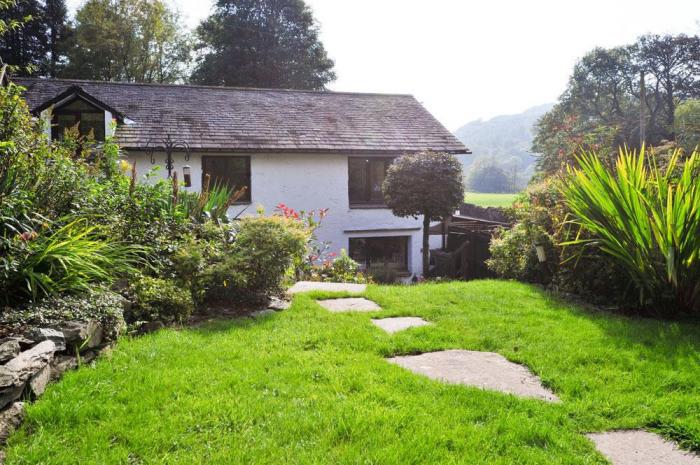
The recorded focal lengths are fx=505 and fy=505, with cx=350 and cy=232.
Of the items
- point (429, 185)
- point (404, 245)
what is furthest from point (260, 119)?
point (429, 185)

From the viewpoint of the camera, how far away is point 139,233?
5.56 m

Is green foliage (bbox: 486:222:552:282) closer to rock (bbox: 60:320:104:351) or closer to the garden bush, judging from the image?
the garden bush

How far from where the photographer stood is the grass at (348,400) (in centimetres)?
259

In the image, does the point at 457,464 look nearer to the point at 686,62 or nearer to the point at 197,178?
the point at 197,178

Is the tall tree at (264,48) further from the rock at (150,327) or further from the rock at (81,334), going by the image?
the rock at (81,334)

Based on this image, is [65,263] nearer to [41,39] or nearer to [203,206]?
Answer: [203,206]

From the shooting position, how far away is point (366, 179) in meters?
15.6

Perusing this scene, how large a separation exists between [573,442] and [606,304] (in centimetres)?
387

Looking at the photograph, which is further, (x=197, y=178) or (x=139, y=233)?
(x=197, y=178)

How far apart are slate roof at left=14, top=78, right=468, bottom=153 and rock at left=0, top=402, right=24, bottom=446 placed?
1126 cm

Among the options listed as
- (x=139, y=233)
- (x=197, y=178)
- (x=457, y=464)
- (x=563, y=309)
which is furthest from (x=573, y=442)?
(x=197, y=178)

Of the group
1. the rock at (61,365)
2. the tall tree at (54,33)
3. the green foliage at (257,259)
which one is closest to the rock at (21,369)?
the rock at (61,365)

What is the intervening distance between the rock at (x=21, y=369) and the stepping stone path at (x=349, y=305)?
2948 mm

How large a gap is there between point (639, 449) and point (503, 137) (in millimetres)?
178840
